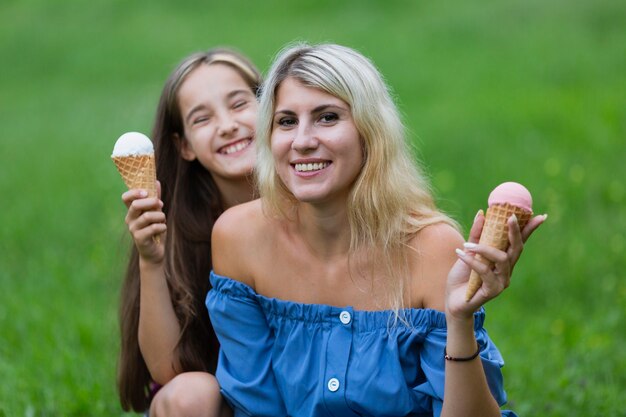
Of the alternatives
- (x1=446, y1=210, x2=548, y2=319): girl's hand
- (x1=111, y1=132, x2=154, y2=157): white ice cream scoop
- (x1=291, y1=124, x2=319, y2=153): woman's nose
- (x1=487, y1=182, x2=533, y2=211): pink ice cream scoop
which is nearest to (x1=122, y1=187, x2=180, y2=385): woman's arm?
(x1=111, y1=132, x2=154, y2=157): white ice cream scoop

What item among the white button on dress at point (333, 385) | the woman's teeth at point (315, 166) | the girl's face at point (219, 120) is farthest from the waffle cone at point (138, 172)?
the white button on dress at point (333, 385)

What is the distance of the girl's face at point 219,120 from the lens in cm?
431

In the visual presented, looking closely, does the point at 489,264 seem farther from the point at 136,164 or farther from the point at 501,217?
the point at 136,164

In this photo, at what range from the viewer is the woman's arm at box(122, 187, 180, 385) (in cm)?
379

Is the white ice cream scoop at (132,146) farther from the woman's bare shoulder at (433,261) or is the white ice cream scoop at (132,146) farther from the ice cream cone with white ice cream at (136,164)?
the woman's bare shoulder at (433,261)

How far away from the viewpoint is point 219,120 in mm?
4371

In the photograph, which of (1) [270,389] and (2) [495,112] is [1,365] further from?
(2) [495,112]

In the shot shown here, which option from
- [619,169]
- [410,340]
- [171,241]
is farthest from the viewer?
[619,169]

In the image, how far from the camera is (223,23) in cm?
1431

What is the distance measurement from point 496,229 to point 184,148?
186 cm

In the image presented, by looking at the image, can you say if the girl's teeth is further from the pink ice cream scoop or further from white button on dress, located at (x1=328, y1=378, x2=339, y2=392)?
the pink ice cream scoop

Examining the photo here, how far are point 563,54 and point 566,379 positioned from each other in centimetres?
662

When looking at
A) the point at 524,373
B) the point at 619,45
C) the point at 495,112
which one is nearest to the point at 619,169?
the point at 495,112

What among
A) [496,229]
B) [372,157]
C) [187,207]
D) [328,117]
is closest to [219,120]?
[187,207]
